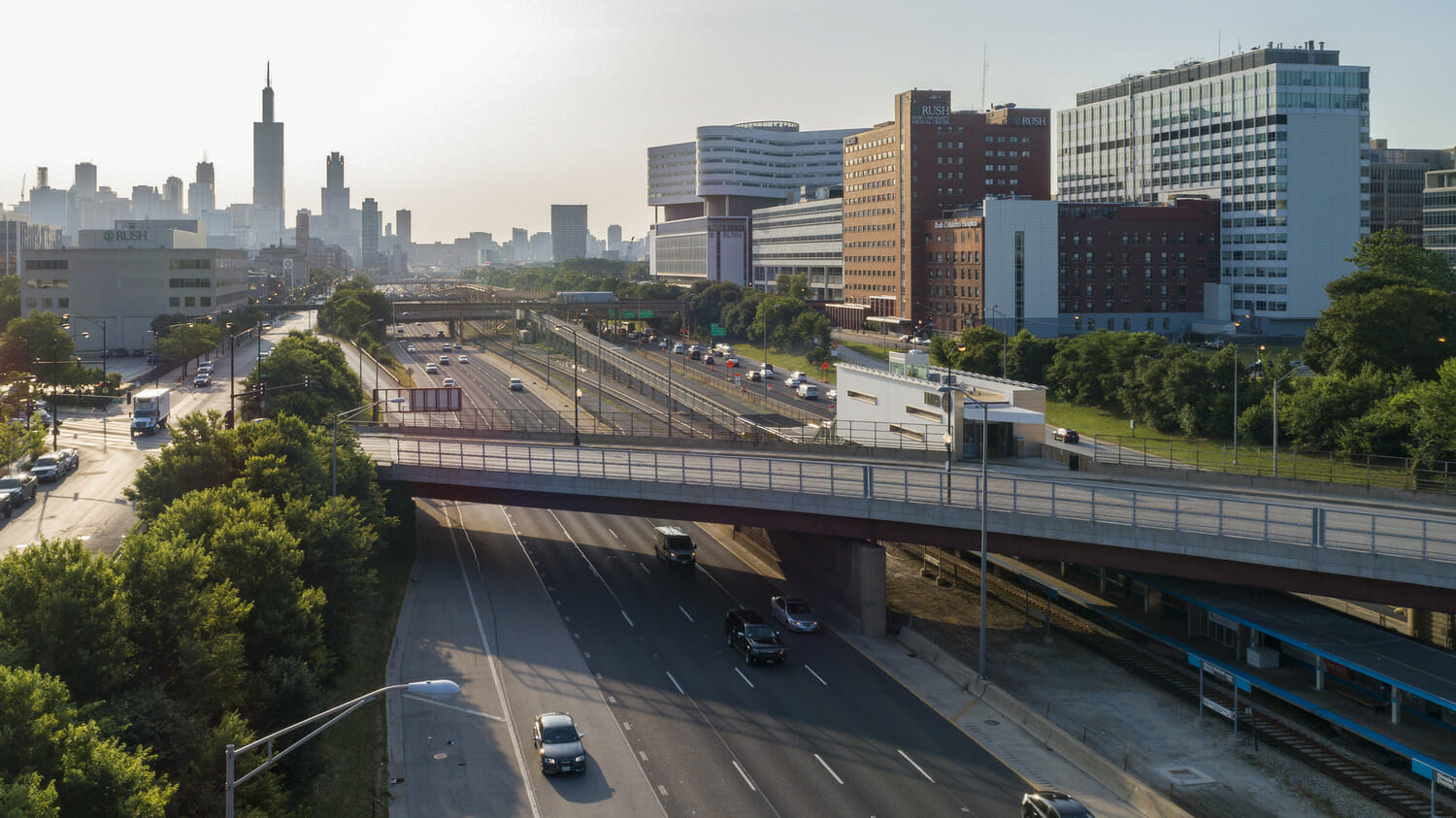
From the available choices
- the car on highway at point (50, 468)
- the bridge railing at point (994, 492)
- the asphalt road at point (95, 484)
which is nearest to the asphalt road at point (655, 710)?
the bridge railing at point (994, 492)

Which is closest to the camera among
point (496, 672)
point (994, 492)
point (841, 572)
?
point (496, 672)

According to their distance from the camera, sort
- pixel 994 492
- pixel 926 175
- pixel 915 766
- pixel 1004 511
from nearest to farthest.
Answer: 1. pixel 915 766
2. pixel 1004 511
3. pixel 994 492
4. pixel 926 175

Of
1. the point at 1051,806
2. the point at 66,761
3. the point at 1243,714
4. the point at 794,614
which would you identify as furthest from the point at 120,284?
the point at 1051,806

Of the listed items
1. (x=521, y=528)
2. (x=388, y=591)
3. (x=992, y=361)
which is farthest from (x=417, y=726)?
(x=992, y=361)

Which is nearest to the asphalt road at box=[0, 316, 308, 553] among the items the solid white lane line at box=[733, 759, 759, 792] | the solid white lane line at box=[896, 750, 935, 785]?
the solid white lane line at box=[733, 759, 759, 792]

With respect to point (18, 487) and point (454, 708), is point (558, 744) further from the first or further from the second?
point (18, 487)

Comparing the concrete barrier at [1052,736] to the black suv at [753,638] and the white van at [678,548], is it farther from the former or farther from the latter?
the white van at [678,548]
